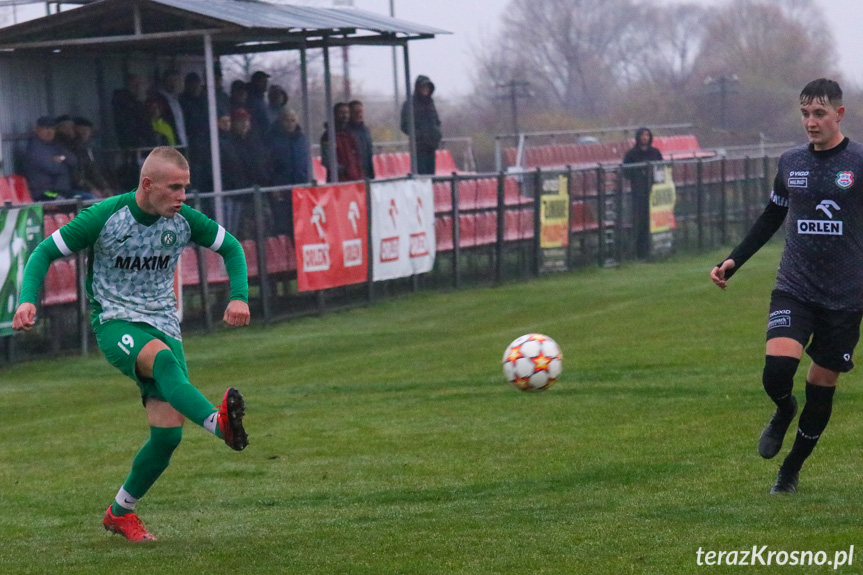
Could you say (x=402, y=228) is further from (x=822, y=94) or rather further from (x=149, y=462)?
(x=149, y=462)

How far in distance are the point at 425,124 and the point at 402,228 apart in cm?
417

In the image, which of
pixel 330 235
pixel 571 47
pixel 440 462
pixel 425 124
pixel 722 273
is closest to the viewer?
pixel 722 273

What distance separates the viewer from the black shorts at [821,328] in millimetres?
6621

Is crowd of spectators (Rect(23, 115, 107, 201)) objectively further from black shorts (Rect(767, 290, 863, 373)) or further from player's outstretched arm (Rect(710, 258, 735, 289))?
black shorts (Rect(767, 290, 863, 373))

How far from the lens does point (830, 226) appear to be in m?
6.60

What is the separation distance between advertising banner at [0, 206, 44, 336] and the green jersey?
21.2 ft

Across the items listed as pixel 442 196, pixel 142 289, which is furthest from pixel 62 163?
pixel 142 289

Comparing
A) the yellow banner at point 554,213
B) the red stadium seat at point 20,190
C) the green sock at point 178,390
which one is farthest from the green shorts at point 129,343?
the yellow banner at point 554,213

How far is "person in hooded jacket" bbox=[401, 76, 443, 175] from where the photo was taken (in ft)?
70.9

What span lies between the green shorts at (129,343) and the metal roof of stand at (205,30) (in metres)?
9.02

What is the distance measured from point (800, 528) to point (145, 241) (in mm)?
3251

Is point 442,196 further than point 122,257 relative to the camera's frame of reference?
Yes

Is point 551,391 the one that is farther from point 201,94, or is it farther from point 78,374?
point 201,94

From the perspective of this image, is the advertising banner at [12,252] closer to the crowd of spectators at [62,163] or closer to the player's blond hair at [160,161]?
the crowd of spectators at [62,163]
